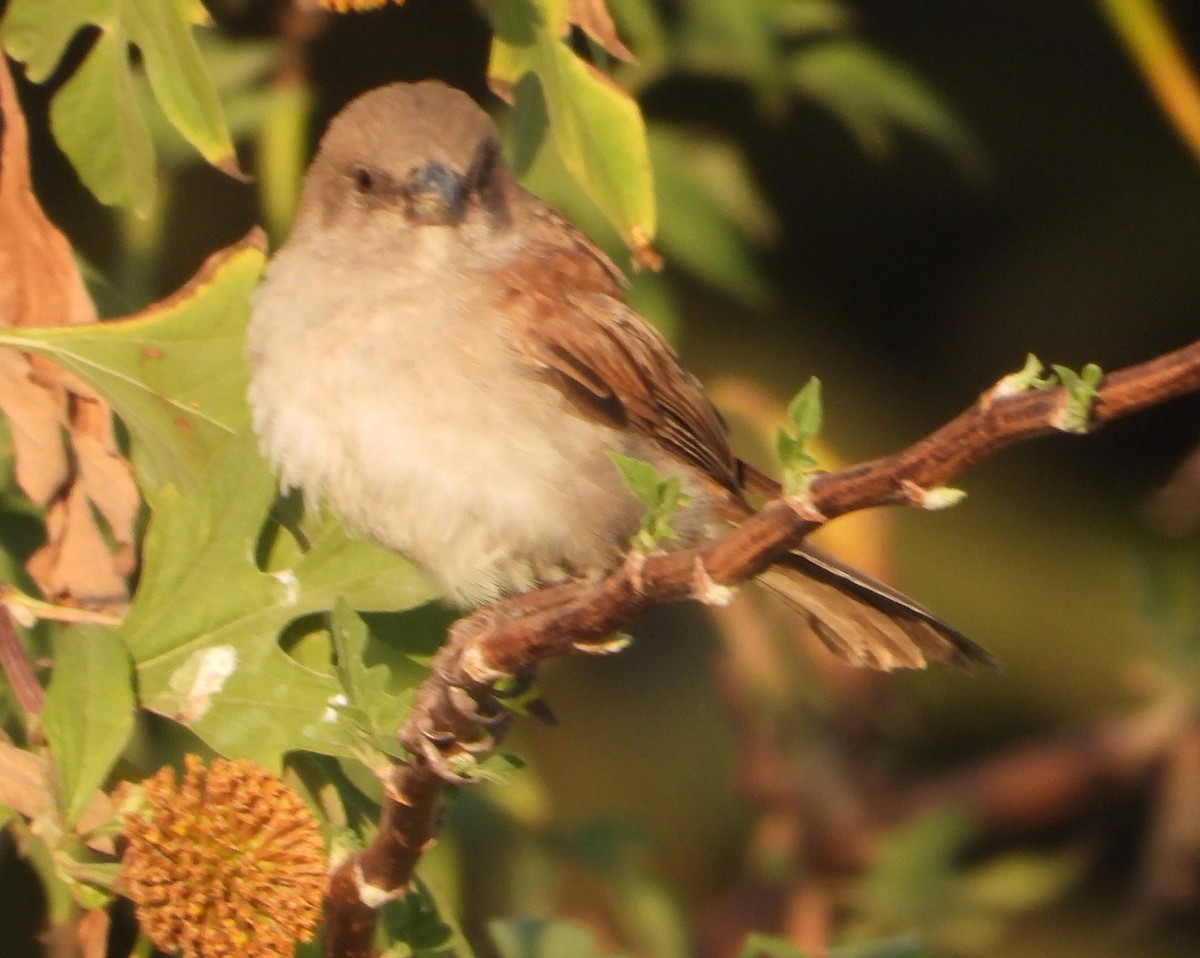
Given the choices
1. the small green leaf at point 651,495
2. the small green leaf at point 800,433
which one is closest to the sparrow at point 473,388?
the small green leaf at point 651,495

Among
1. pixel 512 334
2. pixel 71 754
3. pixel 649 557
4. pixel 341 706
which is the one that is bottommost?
pixel 71 754

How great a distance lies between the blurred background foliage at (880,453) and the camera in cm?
348

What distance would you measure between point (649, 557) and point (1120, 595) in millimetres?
3751

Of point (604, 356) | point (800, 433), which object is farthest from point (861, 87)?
point (800, 433)

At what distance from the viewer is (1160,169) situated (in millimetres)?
4840

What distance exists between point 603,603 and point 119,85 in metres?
0.97

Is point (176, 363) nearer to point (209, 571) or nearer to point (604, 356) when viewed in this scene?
point (209, 571)

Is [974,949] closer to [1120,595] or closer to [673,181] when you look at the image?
[1120,595]

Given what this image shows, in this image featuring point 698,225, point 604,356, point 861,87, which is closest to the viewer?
point 604,356

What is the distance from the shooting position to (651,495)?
5.53 feet

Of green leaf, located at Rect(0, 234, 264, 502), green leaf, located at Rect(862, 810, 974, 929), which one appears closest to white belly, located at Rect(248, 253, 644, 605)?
green leaf, located at Rect(0, 234, 264, 502)

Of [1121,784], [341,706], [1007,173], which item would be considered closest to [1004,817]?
[1121,784]

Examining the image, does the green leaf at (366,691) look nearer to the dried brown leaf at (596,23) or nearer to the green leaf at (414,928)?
the green leaf at (414,928)

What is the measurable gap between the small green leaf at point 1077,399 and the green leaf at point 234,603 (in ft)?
3.15
